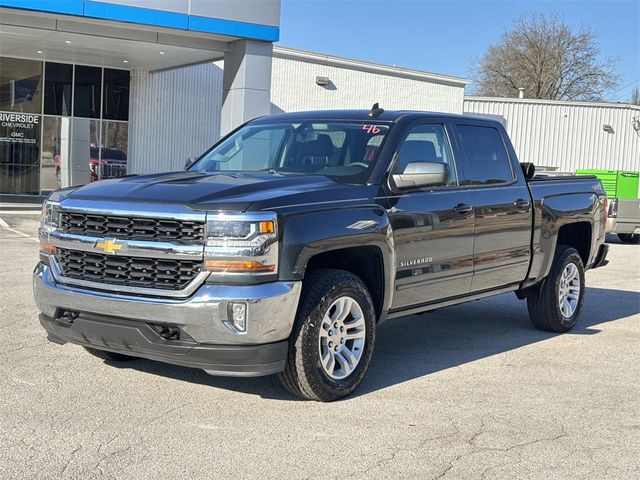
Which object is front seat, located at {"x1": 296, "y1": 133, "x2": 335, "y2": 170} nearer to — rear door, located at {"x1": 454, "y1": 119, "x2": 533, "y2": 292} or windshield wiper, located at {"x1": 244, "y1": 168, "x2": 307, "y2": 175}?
windshield wiper, located at {"x1": 244, "y1": 168, "x2": 307, "y2": 175}

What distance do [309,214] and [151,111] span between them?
22253mm

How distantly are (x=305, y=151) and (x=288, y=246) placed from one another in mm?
1606

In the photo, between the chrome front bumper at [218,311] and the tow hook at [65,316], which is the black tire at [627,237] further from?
the tow hook at [65,316]

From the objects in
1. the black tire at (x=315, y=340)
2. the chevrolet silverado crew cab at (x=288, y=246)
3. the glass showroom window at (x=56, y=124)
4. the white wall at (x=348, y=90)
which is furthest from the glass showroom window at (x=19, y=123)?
the black tire at (x=315, y=340)

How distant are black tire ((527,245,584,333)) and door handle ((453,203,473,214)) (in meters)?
1.82

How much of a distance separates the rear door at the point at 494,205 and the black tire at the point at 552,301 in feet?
2.03

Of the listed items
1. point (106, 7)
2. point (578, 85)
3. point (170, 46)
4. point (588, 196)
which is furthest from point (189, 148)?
point (578, 85)

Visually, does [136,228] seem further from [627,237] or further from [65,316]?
[627,237]

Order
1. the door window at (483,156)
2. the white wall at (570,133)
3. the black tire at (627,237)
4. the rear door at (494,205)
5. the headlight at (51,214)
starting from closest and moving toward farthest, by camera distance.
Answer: the headlight at (51,214), the rear door at (494,205), the door window at (483,156), the black tire at (627,237), the white wall at (570,133)

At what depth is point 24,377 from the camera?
18.9ft

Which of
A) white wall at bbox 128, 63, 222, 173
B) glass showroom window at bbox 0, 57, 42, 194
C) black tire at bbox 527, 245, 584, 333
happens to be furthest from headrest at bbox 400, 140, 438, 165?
glass showroom window at bbox 0, 57, 42, 194

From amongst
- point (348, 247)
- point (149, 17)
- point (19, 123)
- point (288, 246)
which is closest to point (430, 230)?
point (348, 247)

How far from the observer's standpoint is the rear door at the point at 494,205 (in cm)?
688

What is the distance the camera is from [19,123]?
25.0m
